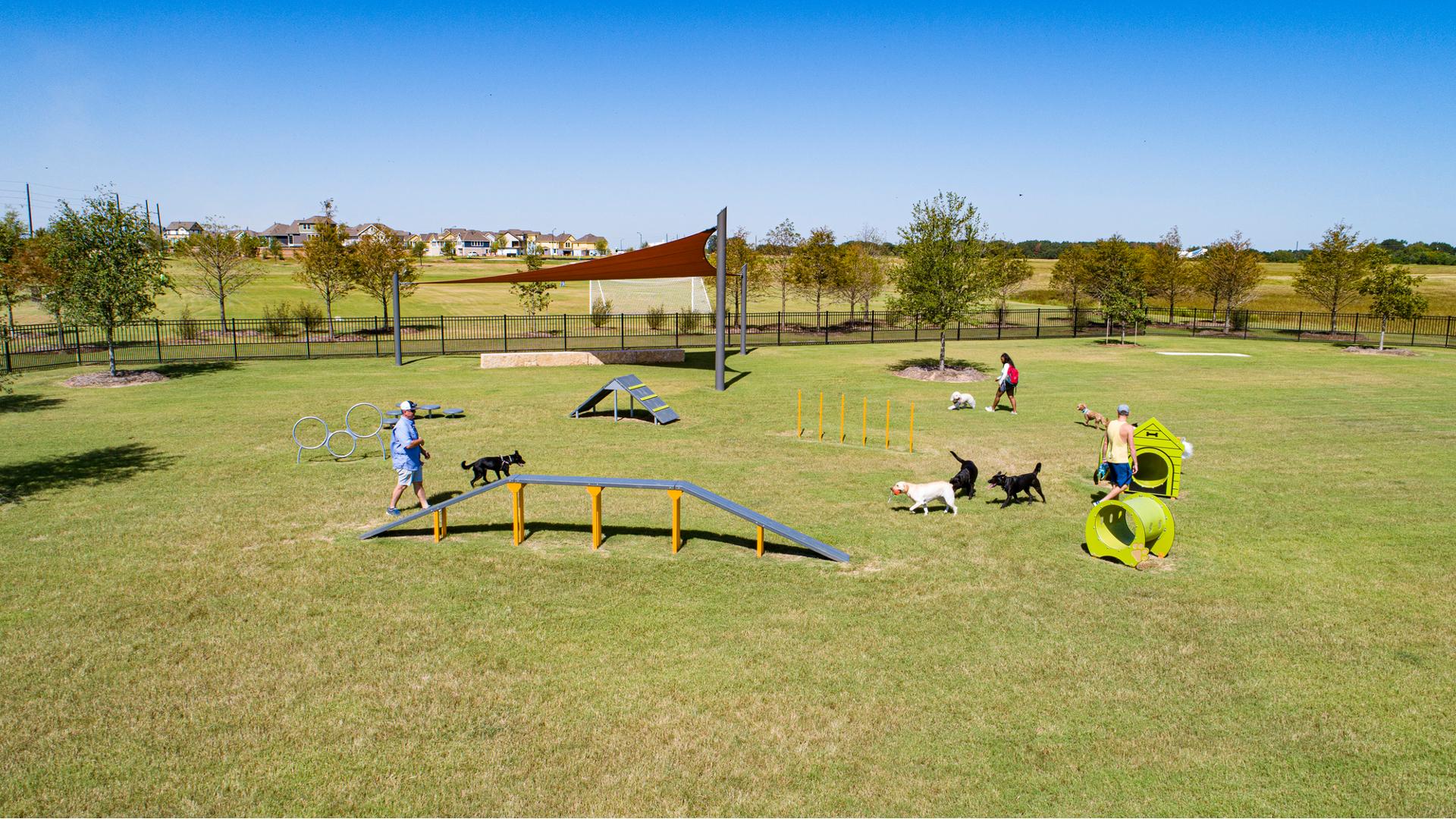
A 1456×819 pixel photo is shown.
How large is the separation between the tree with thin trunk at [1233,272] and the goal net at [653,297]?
94.4 ft

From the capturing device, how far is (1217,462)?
1552 cm

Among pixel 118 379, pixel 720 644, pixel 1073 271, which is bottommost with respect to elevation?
pixel 720 644

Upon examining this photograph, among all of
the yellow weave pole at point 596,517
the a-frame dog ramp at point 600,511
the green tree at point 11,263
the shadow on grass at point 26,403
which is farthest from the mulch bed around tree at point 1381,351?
the green tree at point 11,263

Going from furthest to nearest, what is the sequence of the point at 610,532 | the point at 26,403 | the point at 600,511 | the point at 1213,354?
the point at 1213,354, the point at 26,403, the point at 610,532, the point at 600,511

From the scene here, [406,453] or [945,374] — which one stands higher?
[406,453]

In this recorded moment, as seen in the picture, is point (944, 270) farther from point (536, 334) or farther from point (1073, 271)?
point (1073, 271)

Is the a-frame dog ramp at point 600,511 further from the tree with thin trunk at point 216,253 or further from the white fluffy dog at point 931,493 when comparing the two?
the tree with thin trunk at point 216,253

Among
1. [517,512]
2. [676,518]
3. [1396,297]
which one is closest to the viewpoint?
[676,518]

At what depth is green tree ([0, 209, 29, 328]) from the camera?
106 feet

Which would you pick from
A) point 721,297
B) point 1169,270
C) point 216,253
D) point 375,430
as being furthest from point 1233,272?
point 216,253

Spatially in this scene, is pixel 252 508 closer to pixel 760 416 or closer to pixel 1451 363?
pixel 760 416

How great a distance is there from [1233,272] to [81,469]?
50.8 meters

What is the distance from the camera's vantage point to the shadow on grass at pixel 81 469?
535 inches

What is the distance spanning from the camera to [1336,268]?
132 ft
